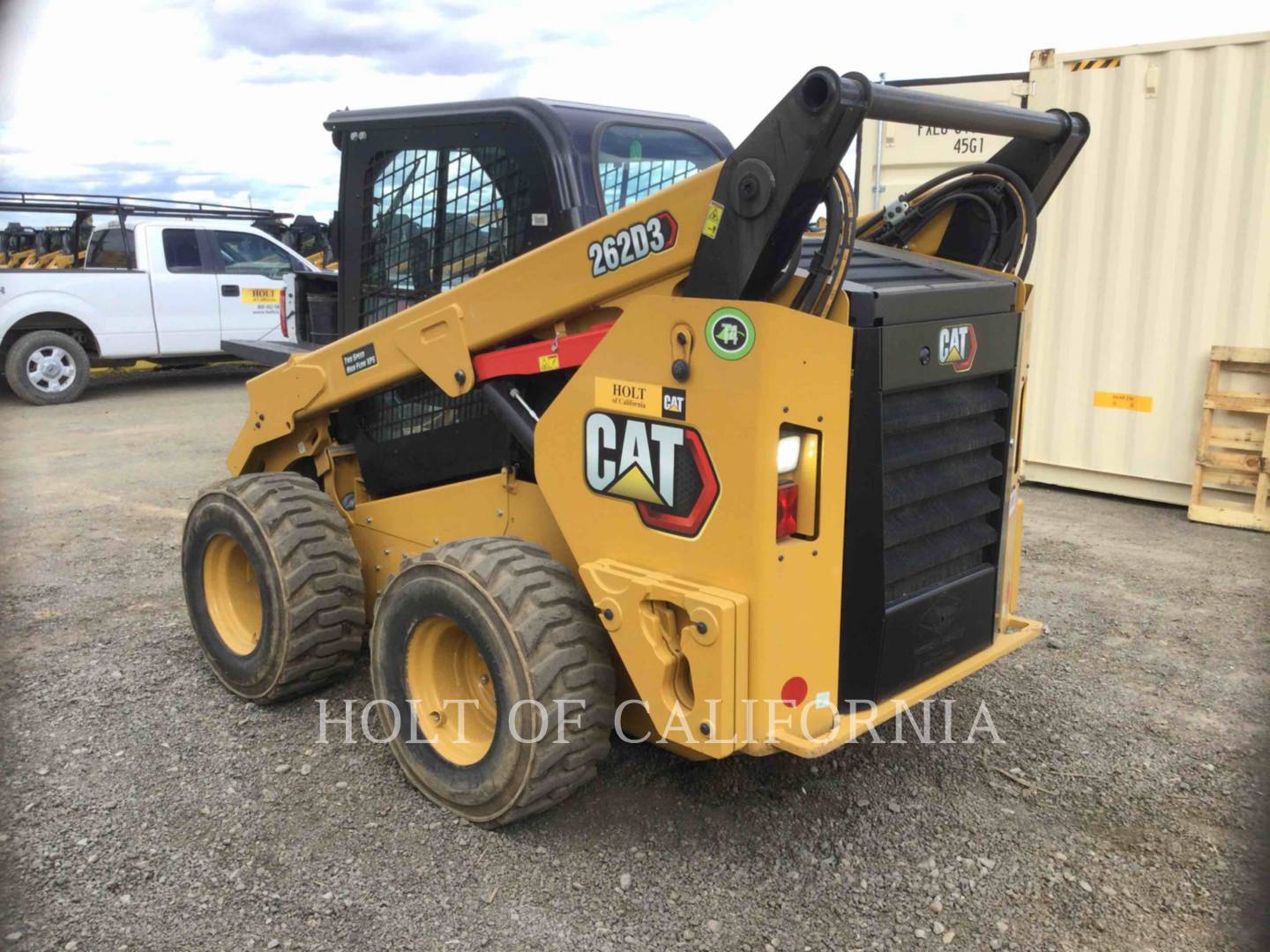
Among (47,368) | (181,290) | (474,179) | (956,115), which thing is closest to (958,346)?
(956,115)

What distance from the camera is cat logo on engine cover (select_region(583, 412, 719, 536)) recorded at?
2.81 meters

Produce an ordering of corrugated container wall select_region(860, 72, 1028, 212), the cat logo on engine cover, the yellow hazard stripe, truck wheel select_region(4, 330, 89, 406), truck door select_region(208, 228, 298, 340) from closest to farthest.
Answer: the cat logo on engine cover < the yellow hazard stripe < corrugated container wall select_region(860, 72, 1028, 212) < truck wheel select_region(4, 330, 89, 406) < truck door select_region(208, 228, 298, 340)

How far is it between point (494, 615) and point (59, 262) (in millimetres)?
12218

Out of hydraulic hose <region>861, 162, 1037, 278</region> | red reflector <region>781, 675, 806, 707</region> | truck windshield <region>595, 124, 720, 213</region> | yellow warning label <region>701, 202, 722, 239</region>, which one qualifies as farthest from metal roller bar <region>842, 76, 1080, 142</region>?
red reflector <region>781, 675, 806, 707</region>

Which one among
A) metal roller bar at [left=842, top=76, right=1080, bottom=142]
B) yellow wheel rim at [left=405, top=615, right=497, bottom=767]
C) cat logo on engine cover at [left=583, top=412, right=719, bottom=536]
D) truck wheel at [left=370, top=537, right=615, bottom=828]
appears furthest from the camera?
yellow wheel rim at [left=405, top=615, right=497, bottom=767]

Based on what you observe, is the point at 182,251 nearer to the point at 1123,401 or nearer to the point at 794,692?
the point at 1123,401

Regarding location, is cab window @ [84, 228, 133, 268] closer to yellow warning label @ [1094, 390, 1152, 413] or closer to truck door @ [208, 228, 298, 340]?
truck door @ [208, 228, 298, 340]

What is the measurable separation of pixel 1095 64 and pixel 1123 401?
7.60ft

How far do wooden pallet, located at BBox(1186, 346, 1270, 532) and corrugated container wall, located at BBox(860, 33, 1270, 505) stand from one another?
0.15 metres

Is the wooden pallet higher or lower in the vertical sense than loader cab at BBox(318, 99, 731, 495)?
lower

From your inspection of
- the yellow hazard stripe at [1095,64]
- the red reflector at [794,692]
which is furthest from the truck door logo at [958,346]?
the yellow hazard stripe at [1095,64]

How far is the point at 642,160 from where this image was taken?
3908 millimetres

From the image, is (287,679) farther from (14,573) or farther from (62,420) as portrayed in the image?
(62,420)

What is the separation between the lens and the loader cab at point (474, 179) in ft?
11.8
